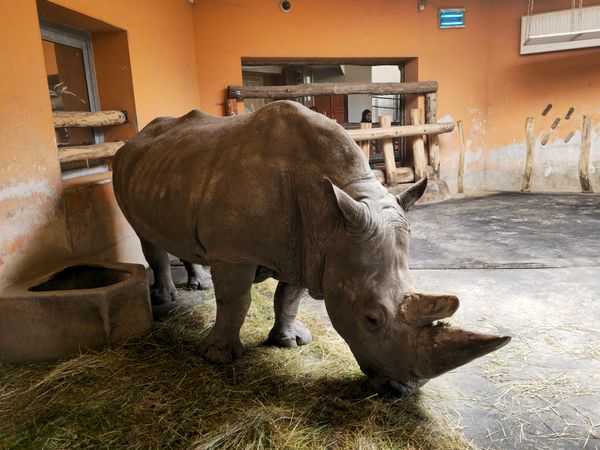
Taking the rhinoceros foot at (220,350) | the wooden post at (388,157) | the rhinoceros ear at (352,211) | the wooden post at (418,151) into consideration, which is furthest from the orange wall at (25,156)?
the wooden post at (418,151)

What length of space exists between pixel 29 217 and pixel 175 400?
217 centimetres

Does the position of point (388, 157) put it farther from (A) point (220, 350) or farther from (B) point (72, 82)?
(A) point (220, 350)

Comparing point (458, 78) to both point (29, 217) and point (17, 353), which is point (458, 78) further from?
point (17, 353)

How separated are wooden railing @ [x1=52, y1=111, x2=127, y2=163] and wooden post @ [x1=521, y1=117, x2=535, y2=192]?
8.53 m

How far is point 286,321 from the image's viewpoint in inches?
139

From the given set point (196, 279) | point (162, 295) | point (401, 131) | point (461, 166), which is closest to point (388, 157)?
point (401, 131)

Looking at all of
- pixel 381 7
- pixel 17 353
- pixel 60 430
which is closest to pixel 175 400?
pixel 60 430

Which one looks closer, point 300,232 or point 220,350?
point 300,232

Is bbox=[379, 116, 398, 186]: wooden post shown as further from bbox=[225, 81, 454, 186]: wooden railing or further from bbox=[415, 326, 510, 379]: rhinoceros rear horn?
bbox=[415, 326, 510, 379]: rhinoceros rear horn

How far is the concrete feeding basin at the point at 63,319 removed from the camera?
329 cm

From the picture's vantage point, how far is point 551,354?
133 inches

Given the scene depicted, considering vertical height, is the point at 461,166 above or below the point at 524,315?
above

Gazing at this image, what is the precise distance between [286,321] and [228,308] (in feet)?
1.82

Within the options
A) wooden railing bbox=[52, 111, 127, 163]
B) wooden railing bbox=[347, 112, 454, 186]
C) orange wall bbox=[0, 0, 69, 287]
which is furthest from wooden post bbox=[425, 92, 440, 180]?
orange wall bbox=[0, 0, 69, 287]
